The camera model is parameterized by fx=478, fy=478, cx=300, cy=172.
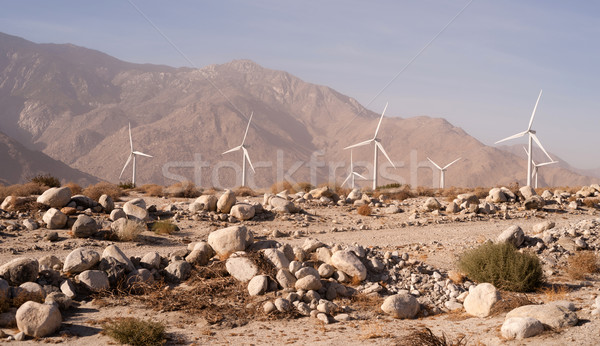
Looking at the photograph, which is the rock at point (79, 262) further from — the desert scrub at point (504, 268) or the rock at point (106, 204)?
the desert scrub at point (504, 268)

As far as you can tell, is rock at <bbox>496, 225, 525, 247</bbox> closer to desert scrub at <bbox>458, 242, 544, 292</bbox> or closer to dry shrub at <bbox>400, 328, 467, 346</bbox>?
desert scrub at <bbox>458, 242, 544, 292</bbox>

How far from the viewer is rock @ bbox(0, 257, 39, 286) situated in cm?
1257

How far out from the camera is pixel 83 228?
63.6 ft

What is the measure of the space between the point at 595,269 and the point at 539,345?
8.75 m

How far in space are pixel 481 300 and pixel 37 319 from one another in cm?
1033

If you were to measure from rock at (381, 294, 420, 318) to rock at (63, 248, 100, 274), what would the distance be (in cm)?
829

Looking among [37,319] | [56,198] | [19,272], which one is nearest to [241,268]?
[37,319]

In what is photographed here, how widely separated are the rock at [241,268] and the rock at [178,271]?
1254 millimetres

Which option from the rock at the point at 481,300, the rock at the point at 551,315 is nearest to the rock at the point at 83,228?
the rock at the point at 481,300

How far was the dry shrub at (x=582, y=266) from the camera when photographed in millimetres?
15159

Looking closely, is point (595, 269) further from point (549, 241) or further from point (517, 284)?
point (517, 284)

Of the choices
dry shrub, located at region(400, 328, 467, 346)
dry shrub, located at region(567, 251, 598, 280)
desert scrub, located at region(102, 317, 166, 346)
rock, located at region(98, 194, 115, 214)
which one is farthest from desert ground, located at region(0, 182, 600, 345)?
rock, located at region(98, 194, 115, 214)

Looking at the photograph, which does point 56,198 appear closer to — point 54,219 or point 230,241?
point 54,219

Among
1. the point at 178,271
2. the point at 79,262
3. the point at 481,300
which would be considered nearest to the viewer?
the point at 481,300
